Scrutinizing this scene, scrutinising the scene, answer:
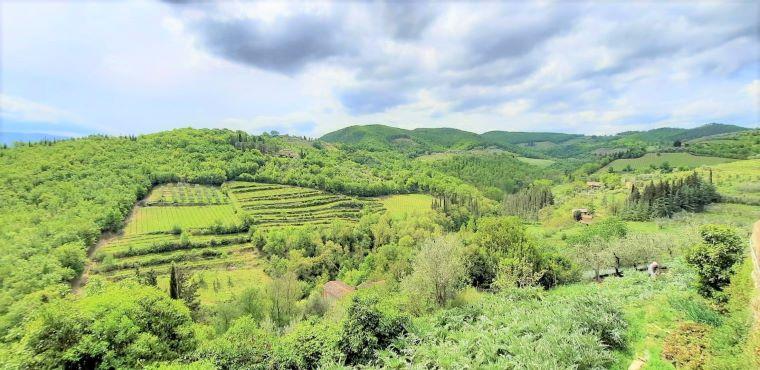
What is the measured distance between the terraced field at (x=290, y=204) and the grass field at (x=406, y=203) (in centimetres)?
604

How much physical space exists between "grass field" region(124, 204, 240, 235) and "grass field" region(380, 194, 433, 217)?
190ft

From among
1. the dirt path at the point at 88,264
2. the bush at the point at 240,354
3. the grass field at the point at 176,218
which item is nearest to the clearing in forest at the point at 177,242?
the grass field at the point at 176,218

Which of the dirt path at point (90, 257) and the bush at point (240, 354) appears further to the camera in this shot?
the dirt path at point (90, 257)

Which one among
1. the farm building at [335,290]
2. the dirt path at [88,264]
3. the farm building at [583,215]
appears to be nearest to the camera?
the farm building at [335,290]

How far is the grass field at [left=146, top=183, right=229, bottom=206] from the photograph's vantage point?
A: 385ft

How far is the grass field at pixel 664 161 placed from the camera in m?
147

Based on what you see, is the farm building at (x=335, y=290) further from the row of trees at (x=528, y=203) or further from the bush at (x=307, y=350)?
the row of trees at (x=528, y=203)

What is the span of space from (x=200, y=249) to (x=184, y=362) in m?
79.6

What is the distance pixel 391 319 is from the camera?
20.1 meters

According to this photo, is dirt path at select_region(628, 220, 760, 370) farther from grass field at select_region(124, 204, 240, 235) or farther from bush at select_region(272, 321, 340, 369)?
grass field at select_region(124, 204, 240, 235)

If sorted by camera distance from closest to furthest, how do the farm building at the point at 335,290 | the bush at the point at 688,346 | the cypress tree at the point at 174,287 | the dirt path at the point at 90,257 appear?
the bush at the point at 688,346 < the cypress tree at the point at 174,287 < the farm building at the point at 335,290 < the dirt path at the point at 90,257

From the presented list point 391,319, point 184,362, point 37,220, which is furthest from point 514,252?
point 37,220

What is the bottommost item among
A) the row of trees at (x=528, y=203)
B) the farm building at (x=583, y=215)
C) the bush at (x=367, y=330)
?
the row of trees at (x=528, y=203)

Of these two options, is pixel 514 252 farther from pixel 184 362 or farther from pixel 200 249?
pixel 200 249
